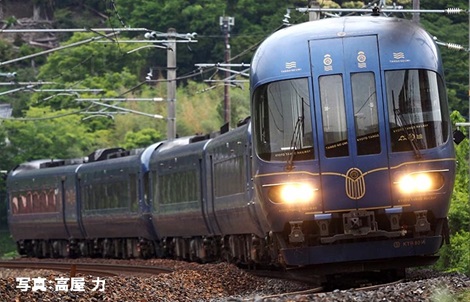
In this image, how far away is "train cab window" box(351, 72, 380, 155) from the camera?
18.2 m

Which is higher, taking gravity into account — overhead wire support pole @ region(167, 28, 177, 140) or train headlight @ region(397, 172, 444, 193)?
overhead wire support pole @ region(167, 28, 177, 140)

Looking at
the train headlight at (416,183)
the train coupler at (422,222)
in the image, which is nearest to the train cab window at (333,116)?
the train headlight at (416,183)

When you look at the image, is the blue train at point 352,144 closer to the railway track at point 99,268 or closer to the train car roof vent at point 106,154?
the railway track at point 99,268

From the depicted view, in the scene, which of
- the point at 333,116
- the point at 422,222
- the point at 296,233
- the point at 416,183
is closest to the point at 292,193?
Result: the point at 296,233

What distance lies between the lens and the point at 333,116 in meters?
18.2

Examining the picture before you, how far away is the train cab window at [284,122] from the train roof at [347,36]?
0.17 metres

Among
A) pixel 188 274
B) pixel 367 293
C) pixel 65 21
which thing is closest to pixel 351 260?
pixel 367 293

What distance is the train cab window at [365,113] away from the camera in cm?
1816


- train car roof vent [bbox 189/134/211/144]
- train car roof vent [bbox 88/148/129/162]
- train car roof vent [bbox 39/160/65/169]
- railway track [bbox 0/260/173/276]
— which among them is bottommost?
railway track [bbox 0/260/173/276]

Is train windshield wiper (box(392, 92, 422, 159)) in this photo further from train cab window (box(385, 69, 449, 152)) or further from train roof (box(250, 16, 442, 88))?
train roof (box(250, 16, 442, 88))

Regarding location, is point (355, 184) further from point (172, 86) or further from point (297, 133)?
point (172, 86)

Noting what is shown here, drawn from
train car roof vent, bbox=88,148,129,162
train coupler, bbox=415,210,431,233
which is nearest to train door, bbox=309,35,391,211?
train coupler, bbox=415,210,431,233

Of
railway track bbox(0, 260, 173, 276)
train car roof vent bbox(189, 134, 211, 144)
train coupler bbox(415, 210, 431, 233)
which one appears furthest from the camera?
train car roof vent bbox(189, 134, 211, 144)

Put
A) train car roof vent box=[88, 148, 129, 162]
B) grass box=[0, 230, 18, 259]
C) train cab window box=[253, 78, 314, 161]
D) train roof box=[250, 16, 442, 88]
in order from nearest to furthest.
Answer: train cab window box=[253, 78, 314, 161] < train roof box=[250, 16, 442, 88] < train car roof vent box=[88, 148, 129, 162] < grass box=[0, 230, 18, 259]
